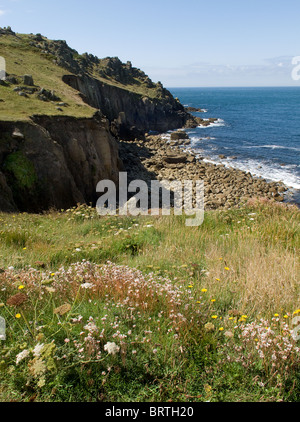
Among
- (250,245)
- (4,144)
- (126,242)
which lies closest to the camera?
(250,245)

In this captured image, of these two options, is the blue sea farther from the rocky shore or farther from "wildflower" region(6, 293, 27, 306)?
"wildflower" region(6, 293, 27, 306)

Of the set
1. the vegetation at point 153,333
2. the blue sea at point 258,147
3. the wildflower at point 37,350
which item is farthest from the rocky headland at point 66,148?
the wildflower at point 37,350

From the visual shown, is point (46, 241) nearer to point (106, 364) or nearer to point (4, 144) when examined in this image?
point (106, 364)

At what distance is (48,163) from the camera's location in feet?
62.4

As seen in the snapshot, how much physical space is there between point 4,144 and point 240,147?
4334 centimetres

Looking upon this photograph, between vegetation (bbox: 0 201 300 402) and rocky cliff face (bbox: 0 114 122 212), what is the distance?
12.1 meters

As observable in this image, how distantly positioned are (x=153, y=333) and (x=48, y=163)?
1759 cm

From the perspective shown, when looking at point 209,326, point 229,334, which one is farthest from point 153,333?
point 229,334

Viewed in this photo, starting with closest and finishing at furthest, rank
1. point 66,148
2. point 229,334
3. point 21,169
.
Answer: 1. point 229,334
2. point 21,169
3. point 66,148

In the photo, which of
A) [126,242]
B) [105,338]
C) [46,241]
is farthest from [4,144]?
[105,338]

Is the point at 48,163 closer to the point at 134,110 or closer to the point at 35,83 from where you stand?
the point at 35,83

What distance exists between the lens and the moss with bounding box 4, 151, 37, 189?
1744 centimetres

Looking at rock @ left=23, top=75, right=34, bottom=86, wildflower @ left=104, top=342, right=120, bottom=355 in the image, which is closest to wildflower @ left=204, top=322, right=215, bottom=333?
wildflower @ left=104, top=342, right=120, bottom=355
